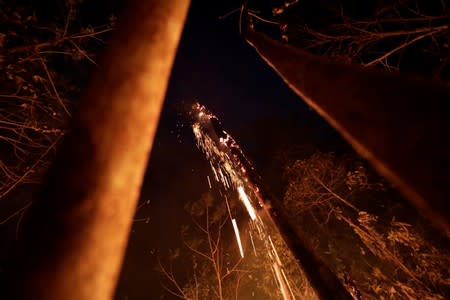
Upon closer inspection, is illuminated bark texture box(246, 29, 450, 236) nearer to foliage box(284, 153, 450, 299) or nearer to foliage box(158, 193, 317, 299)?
foliage box(284, 153, 450, 299)

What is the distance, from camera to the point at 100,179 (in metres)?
0.76

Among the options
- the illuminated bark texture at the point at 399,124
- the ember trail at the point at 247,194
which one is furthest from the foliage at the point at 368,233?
the illuminated bark texture at the point at 399,124

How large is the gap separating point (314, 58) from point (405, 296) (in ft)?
40.1

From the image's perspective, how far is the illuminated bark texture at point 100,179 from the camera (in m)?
0.63

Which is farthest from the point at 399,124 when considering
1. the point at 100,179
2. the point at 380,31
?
Result: the point at 380,31

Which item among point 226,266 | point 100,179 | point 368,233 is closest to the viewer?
point 100,179

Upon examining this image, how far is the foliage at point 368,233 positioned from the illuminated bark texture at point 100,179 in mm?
7168

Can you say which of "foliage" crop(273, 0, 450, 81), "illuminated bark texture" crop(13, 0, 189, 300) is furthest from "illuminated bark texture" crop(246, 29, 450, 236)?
"foliage" crop(273, 0, 450, 81)

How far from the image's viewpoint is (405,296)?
9883mm

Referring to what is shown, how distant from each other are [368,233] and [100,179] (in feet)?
45.7

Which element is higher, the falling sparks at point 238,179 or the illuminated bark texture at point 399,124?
the illuminated bark texture at point 399,124

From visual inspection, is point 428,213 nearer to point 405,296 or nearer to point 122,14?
point 122,14

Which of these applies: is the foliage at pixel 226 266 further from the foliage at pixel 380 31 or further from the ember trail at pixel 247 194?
the foliage at pixel 380 31

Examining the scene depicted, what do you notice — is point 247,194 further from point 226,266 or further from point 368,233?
point 226,266
